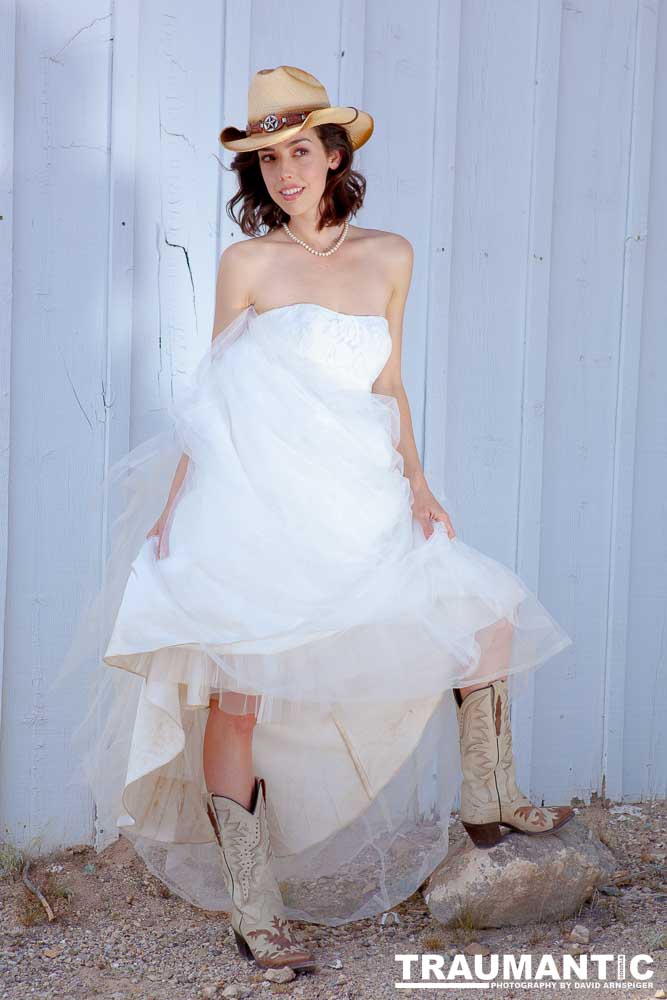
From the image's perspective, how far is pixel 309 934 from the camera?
9.20ft

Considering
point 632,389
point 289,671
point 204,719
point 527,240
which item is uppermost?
point 527,240

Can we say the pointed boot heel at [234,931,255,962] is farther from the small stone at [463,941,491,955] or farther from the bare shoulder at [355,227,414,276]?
the bare shoulder at [355,227,414,276]

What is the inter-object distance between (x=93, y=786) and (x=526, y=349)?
1.91 m

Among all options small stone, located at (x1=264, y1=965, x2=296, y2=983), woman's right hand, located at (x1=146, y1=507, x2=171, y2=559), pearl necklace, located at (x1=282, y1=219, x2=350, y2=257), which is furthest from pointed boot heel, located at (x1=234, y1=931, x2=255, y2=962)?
pearl necklace, located at (x1=282, y1=219, x2=350, y2=257)

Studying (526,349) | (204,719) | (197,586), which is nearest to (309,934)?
(204,719)

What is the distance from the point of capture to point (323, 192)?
115 inches

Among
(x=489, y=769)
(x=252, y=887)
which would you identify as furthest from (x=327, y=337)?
(x=252, y=887)

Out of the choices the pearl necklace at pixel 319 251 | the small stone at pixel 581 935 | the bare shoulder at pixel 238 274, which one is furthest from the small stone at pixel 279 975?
the pearl necklace at pixel 319 251

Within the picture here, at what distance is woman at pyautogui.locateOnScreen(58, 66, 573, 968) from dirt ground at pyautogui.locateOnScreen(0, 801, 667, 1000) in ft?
0.27

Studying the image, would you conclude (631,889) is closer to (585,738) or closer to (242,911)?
(585,738)

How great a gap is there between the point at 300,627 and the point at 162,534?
1.42 feet

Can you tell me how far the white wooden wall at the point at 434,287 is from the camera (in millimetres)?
3168

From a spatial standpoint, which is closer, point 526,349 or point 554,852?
point 554,852

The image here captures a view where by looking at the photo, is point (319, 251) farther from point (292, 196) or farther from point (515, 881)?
point (515, 881)
